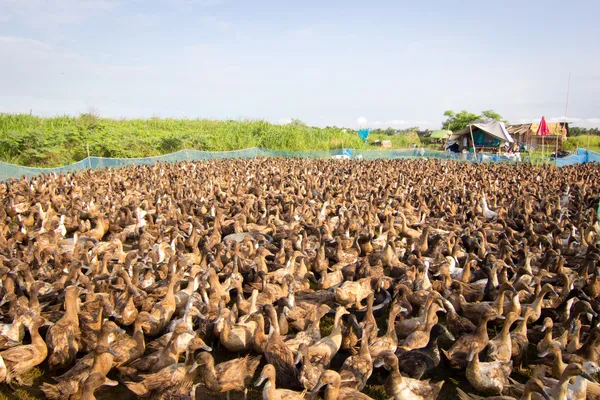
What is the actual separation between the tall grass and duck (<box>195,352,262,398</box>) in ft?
77.5

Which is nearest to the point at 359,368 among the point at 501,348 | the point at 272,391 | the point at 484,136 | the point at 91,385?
the point at 272,391

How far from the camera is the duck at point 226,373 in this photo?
13.5ft

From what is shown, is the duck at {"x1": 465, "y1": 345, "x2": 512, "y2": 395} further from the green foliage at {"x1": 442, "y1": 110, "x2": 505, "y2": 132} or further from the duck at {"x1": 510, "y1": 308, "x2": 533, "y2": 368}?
the green foliage at {"x1": 442, "y1": 110, "x2": 505, "y2": 132}

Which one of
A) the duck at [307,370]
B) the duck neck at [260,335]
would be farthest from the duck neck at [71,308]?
the duck at [307,370]

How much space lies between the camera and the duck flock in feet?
13.8

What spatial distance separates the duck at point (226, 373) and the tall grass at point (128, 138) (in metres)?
23.6

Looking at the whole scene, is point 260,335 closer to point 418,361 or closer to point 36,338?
point 418,361

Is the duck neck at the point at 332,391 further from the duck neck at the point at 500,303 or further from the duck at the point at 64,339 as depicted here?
the duck at the point at 64,339

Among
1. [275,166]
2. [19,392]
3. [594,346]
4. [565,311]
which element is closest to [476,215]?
[565,311]

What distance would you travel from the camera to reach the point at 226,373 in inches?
166

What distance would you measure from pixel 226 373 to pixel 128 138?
86.3 feet

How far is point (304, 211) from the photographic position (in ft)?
36.2

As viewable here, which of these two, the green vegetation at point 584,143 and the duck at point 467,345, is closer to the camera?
the duck at point 467,345

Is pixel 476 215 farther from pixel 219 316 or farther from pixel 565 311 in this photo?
pixel 219 316
